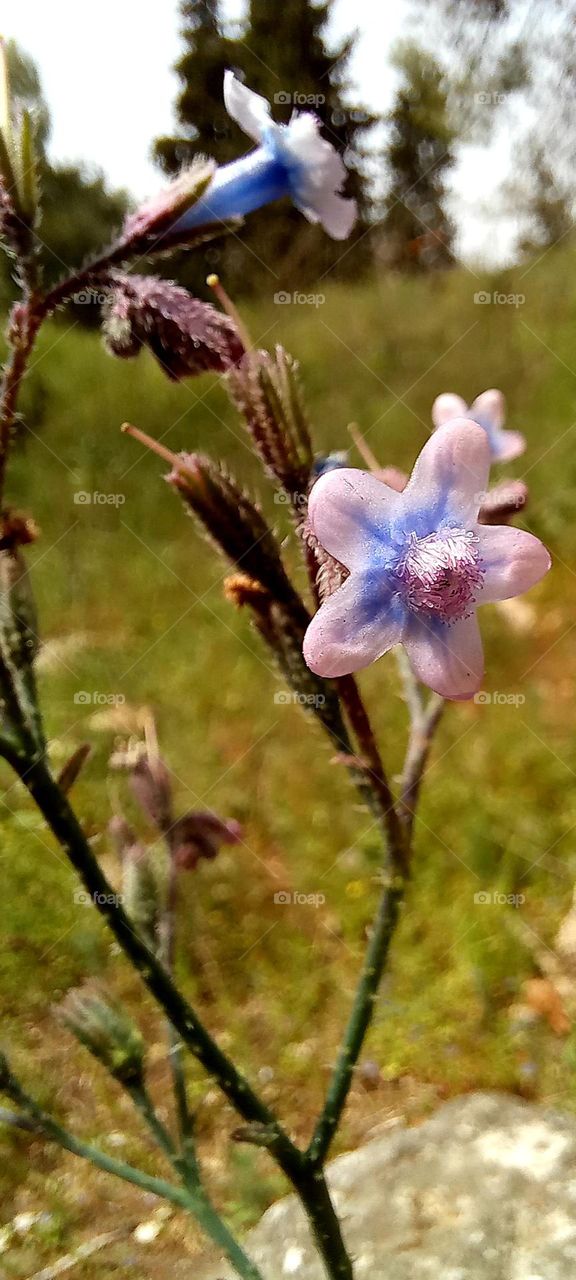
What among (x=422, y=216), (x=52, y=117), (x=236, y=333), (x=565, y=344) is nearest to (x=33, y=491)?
(x=52, y=117)

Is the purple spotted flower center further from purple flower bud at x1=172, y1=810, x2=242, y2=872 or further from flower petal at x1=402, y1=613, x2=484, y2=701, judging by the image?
purple flower bud at x1=172, y1=810, x2=242, y2=872

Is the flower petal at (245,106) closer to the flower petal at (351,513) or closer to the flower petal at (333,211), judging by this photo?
the flower petal at (333,211)

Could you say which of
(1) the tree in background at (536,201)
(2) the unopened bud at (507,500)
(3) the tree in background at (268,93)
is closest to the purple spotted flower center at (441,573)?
(2) the unopened bud at (507,500)

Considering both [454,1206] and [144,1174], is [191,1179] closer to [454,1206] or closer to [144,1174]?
[144,1174]

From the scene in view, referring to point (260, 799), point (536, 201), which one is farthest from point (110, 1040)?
point (536, 201)

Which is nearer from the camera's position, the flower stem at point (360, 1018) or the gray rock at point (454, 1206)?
the flower stem at point (360, 1018)

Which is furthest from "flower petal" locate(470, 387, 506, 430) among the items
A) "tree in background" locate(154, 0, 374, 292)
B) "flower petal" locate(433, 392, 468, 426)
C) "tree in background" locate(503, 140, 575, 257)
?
"tree in background" locate(503, 140, 575, 257)
